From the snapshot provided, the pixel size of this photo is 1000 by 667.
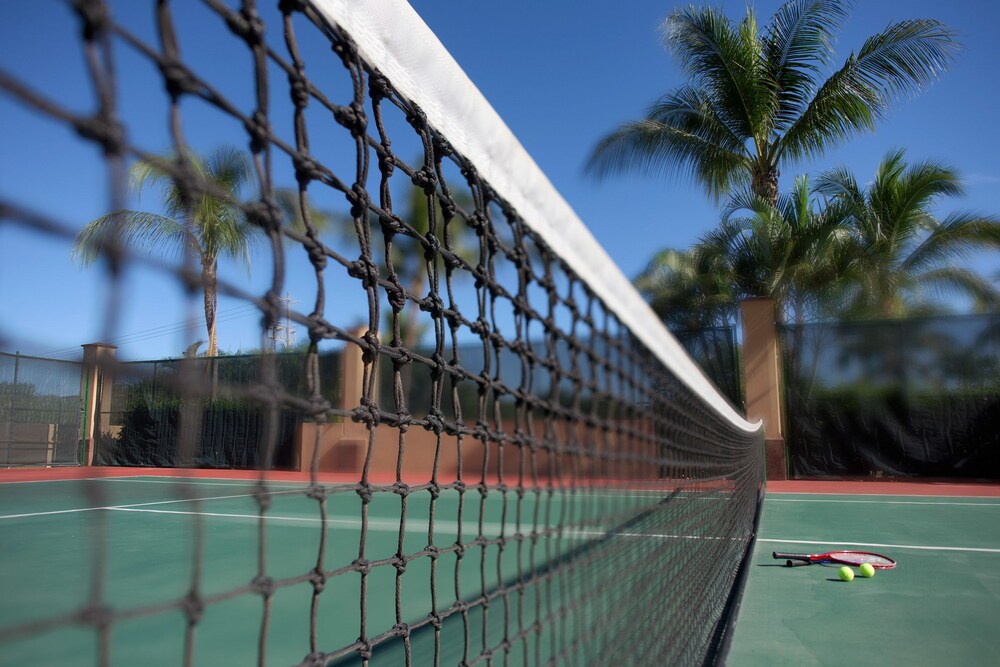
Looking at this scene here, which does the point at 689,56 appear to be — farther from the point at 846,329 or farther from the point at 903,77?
the point at 846,329

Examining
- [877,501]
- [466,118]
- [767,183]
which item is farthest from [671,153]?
[466,118]

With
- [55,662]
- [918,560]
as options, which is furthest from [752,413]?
[55,662]

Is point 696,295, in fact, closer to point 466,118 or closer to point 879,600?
point 879,600

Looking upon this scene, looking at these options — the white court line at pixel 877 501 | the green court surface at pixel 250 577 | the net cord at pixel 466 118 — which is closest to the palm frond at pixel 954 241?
the white court line at pixel 877 501

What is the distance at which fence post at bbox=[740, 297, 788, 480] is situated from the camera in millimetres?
9297

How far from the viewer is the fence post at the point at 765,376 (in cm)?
930

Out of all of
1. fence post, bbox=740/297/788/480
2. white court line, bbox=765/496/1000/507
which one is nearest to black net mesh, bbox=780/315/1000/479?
fence post, bbox=740/297/788/480

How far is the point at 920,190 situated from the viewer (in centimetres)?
1140

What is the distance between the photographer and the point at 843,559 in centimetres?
372

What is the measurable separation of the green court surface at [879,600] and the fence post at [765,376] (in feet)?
12.5

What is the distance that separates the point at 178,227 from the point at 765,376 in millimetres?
9390

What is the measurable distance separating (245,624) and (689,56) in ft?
34.0

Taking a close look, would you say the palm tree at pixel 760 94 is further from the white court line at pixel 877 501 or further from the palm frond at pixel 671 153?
the white court line at pixel 877 501

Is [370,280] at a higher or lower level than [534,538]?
higher
